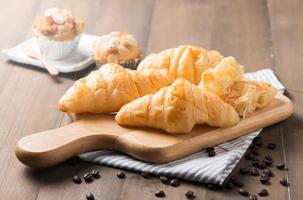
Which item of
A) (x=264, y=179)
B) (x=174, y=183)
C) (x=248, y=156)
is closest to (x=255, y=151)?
(x=248, y=156)

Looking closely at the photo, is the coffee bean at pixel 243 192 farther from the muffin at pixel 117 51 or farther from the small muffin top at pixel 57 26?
the small muffin top at pixel 57 26

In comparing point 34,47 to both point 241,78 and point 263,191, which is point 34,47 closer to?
point 241,78

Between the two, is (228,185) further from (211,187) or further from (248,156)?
(248,156)

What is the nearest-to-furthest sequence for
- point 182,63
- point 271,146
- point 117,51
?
point 271,146
point 182,63
point 117,51

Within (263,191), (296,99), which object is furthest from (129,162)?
(296,99)

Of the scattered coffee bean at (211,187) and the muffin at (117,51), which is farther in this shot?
the muffin at (117,51)

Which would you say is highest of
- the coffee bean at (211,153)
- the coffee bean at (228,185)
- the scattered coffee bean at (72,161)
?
the coffee bean at (211,153)

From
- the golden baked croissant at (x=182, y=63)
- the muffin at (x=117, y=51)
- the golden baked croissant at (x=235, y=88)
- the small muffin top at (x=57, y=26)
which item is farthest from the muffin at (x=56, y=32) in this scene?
the golden baked croissant at (x=235, y=88)
